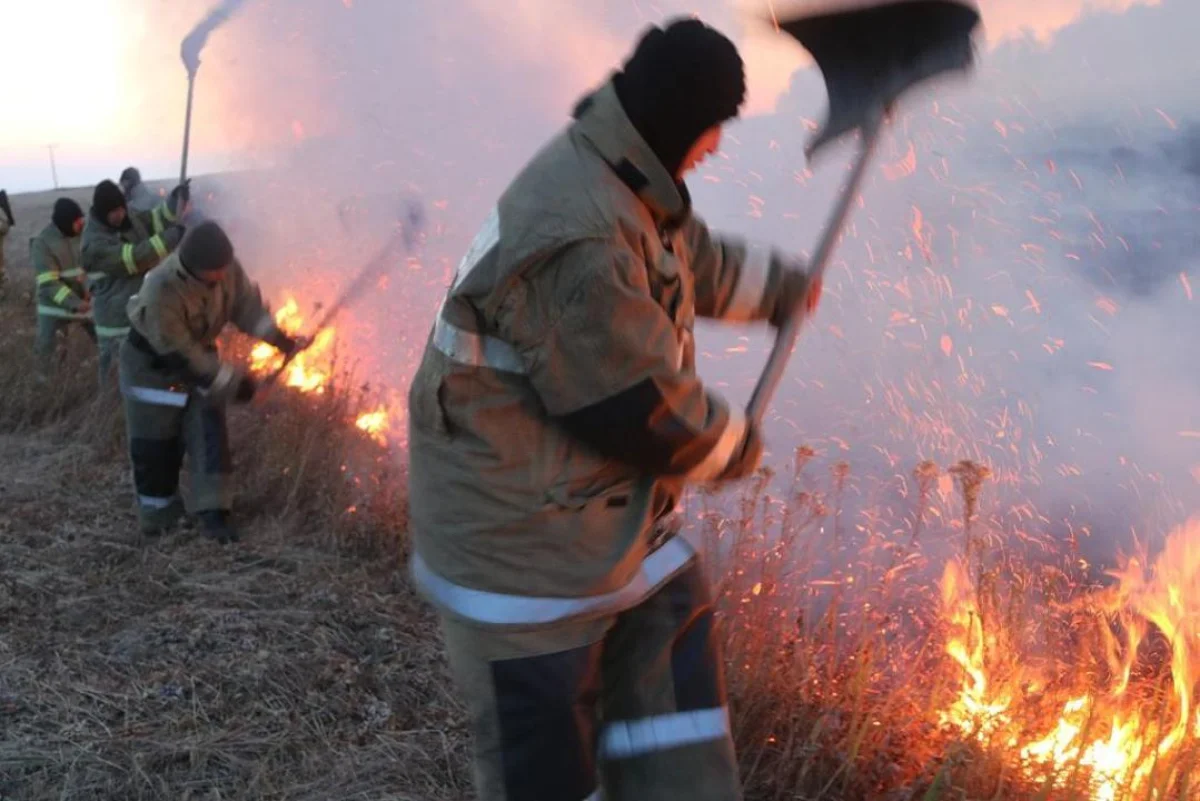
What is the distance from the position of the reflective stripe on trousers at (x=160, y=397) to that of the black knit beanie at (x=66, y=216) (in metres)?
4.27

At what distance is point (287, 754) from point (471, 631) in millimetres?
1535

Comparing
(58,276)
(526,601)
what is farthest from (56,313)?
(526,601)

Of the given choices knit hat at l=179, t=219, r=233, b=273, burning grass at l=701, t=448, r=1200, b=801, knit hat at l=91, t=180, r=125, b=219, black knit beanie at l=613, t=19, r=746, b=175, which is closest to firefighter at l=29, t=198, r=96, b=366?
knit hat at l=91, t=180, r=125, b=219

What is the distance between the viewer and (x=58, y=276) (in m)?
8.48

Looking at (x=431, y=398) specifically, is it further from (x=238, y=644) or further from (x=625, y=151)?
(x=238, y=644)

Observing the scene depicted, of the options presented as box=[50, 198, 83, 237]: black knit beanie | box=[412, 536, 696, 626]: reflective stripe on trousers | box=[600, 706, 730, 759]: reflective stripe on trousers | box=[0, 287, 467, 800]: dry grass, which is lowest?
box=[0, 287, 467, 800]: dry grass

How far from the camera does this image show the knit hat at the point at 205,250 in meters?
4.87

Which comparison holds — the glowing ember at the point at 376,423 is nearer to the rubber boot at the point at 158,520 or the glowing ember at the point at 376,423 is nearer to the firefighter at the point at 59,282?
the rubber boot at the point at 158,520

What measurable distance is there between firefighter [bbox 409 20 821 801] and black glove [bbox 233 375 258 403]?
342cm

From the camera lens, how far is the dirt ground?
310cm

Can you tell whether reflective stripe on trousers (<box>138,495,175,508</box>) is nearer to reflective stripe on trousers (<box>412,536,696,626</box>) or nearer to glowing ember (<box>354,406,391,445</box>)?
glowing ember (<box>354,406,391,445</box>)

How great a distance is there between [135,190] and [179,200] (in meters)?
1.08

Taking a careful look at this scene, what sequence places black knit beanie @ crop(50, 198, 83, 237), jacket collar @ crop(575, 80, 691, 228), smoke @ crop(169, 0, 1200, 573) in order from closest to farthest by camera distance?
jacket collar @ crop(575, 80, 691, 228) < smoke @ crop(169, 0, 1200, 573) < black knit beanie @ crop(50, 198, 83, 237)

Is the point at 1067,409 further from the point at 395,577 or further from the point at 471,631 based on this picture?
the point at 471,631
